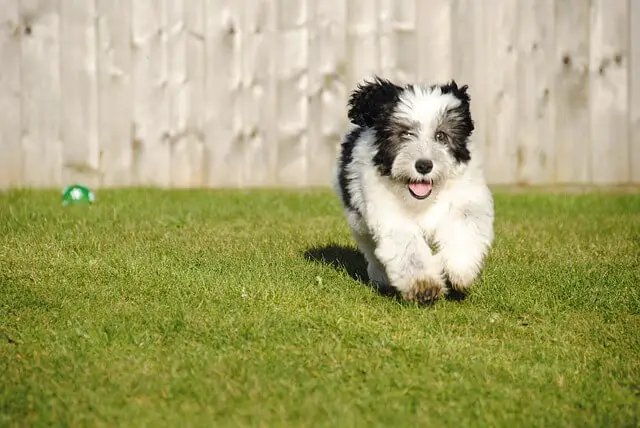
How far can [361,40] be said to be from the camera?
10.1 metres

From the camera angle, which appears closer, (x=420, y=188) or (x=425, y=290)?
(x=425, y=290)

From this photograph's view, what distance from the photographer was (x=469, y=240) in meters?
5.54

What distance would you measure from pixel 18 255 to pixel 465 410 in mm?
3573

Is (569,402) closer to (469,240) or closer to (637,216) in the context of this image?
(469,240)

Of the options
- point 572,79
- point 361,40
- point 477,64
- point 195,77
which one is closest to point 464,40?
point 477,64

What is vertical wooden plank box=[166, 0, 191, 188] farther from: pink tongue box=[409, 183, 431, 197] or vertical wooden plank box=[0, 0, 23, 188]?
pink tongue box=[409, 183, 431, 197]

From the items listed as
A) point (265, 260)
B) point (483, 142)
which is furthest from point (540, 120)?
point (265, 260)

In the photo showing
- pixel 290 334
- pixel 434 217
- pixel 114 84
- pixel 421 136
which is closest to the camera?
pixel 290 334

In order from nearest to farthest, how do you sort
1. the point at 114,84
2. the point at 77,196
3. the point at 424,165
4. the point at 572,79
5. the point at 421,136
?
the point at 424,165 < the point at 421,136 < the point at 77,196 < the point at 114,84 < the point at 572,79

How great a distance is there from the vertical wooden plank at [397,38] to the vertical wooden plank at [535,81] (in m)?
1.03

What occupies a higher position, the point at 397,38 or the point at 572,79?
the point at 397,38

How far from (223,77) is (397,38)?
5.53ft

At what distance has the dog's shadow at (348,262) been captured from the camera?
5.98 meters

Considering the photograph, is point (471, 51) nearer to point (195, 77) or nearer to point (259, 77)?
point (259, 77)
